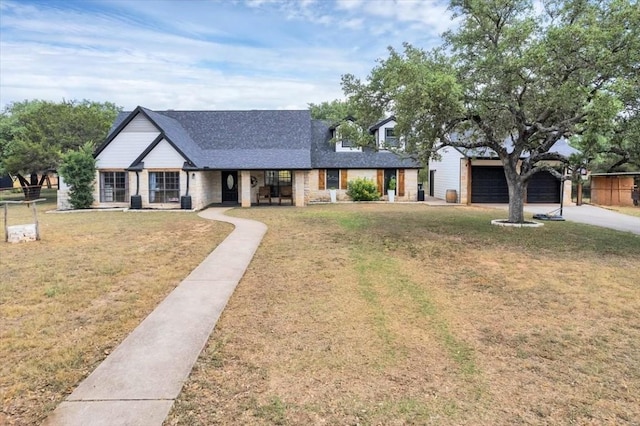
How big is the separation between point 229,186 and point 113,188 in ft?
20.4

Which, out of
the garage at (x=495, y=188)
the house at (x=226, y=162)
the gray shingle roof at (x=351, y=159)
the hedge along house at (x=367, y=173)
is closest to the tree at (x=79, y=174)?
the house at (x=226, y=162)

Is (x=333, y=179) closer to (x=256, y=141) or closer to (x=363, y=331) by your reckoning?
(x=256, y=141)

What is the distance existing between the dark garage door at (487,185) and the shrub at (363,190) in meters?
5.80

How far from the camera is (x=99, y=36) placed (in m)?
15.8

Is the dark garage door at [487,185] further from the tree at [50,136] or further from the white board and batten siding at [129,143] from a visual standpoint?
the tree at [50,136]

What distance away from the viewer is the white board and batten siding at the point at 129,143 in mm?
21109

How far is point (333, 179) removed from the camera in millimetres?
26000

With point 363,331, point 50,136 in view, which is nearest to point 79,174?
point 50,136

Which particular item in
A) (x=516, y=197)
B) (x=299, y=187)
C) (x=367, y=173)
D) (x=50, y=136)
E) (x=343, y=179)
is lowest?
(x=516, y=197)

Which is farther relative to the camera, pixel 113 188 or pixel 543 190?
pixel 543 190

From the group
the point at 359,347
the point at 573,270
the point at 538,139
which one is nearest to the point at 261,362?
the point at 359,347

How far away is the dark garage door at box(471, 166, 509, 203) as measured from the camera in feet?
80.9

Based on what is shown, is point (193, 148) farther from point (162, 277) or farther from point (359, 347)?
point (359, 347)

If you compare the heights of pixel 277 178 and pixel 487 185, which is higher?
pixel 277 178
